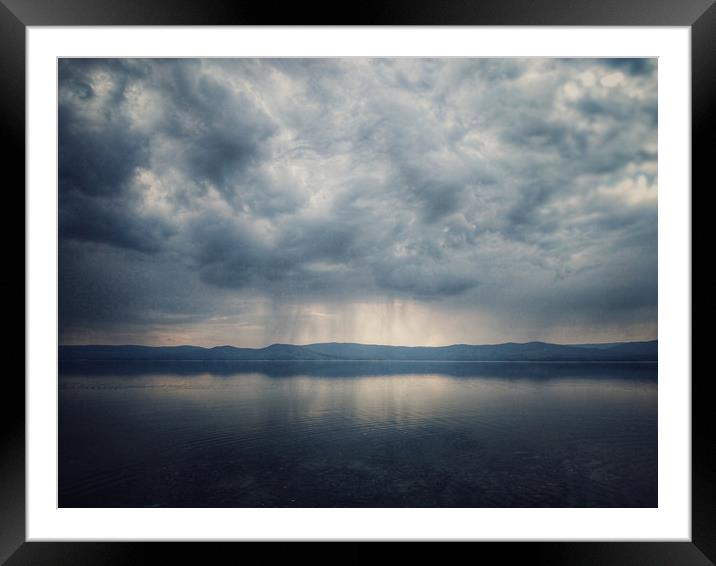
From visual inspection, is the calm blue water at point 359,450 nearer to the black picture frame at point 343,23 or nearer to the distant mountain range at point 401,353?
the black picture frame at point 343,23

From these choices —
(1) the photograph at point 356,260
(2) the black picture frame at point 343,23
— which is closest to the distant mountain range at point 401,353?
(1) the photograph at point 356,260

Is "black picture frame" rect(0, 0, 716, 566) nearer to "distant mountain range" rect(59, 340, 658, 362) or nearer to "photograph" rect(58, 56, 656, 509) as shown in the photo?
"photograph" rect(58, 56, 656, 509)

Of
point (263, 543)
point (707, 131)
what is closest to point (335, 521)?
point (263, 543)

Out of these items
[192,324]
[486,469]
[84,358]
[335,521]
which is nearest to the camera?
[335,521]

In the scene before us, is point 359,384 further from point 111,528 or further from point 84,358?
point 84,358

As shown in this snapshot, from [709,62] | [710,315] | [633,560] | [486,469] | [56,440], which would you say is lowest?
[486,469]

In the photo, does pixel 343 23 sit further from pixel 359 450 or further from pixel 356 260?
pixel 356 260

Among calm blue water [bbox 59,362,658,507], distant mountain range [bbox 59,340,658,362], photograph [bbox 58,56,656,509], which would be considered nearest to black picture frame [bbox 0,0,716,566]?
photograph [bbox 58,56,656,509]

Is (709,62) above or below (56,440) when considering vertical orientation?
above
